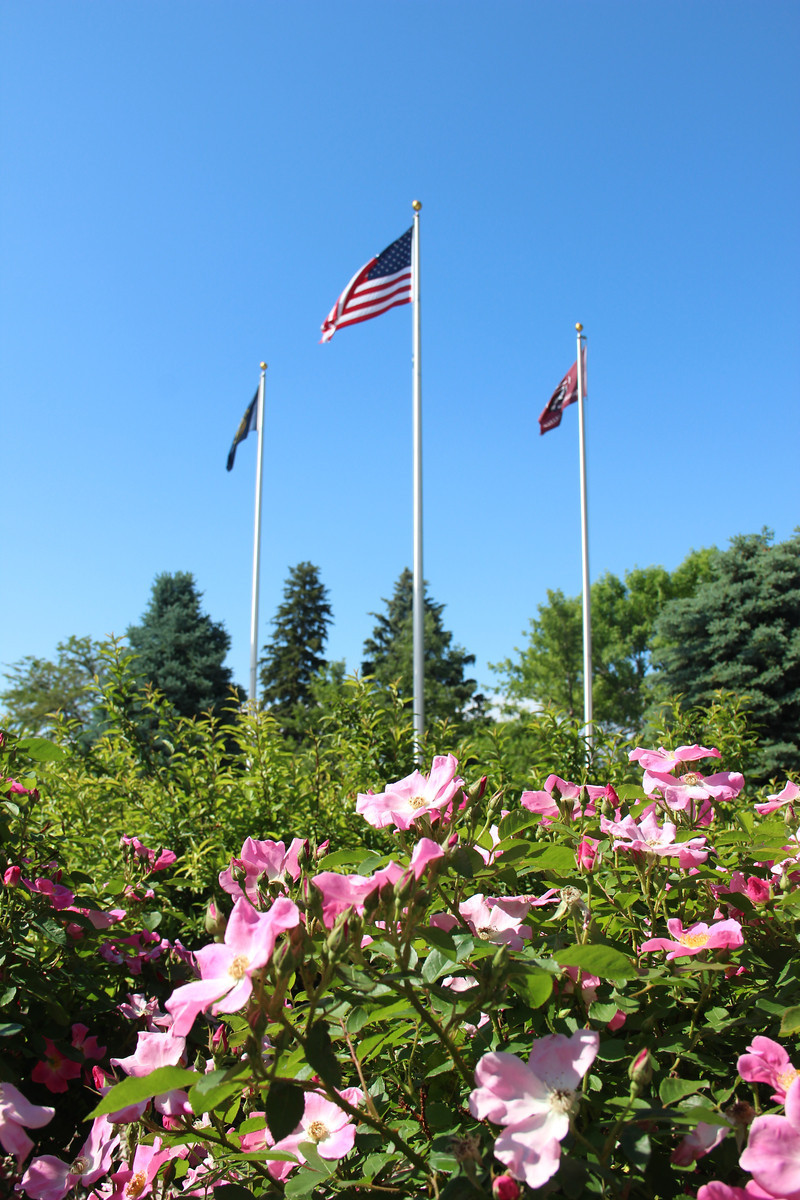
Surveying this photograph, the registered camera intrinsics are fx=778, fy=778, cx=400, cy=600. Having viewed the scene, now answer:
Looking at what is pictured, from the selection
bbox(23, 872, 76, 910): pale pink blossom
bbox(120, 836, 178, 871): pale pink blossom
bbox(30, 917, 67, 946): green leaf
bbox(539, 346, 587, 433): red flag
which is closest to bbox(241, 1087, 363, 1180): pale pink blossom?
bbox(30, 917, 67, 946): green leaf

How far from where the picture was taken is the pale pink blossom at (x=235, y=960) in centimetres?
79

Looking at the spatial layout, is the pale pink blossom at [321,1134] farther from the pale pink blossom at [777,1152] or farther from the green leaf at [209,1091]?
the pale pink blossom at [777,1152]

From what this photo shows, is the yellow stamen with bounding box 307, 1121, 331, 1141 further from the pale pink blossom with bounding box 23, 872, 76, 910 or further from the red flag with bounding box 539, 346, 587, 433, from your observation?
the red flag with bounding box 539, 346, 587, 433

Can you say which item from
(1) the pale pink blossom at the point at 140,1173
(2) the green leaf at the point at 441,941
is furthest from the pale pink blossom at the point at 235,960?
(1) the pale pink blossom at the point at 140,1173

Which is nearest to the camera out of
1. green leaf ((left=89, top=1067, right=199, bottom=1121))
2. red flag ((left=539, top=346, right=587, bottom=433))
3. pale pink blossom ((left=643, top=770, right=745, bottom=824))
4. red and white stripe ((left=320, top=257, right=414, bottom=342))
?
green leaf ((left=89, top=1067, right=199, bottom=1121))

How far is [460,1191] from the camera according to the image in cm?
80

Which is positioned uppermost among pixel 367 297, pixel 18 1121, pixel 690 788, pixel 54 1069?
pixel 367 297

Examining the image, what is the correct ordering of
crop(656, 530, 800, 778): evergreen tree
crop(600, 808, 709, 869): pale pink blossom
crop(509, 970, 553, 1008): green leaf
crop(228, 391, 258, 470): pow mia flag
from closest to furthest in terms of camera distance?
crop(509, 970, 553, 1008): green leaf → crop(600, 808, 709, 869): pale pink blossom → crop(656, 530, 800, 778): evergreen tree → crop(228, 391, 258, 470): pow mia flag

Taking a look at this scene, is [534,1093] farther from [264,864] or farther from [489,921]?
[264,864]

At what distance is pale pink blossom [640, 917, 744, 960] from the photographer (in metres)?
1.03

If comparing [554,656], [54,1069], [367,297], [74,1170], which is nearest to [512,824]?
[74,1170]

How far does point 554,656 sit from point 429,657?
5.27 metres

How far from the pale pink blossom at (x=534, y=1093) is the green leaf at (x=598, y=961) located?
3.4 inches

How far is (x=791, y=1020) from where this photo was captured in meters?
0.95
